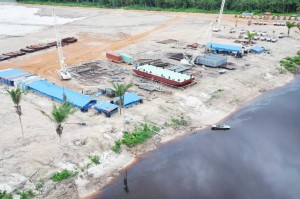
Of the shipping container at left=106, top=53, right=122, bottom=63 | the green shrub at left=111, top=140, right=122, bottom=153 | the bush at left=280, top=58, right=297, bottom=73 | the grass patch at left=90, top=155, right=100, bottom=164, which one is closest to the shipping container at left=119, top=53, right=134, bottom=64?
the shipping container at left=106, top=53, right=122, bottom=63

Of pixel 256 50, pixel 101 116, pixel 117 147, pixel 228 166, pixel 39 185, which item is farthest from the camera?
pixel 256 50

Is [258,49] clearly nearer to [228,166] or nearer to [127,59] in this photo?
[127,59]

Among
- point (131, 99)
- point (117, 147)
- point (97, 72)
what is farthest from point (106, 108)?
point (97, 72)

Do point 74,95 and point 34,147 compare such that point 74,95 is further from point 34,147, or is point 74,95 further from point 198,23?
point 198,23

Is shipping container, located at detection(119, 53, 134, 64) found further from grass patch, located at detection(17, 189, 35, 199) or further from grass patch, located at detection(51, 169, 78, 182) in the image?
grass patch, located at detection(17, 189, 35, 199)

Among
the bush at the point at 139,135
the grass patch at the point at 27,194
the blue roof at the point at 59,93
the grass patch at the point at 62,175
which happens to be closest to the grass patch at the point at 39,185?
the grass patch at the point at 27,194

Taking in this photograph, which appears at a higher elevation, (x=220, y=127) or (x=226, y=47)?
(x=226, y=47)

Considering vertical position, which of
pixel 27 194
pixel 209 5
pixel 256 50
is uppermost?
pixel 209 5

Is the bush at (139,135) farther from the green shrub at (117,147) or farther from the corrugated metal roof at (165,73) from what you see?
the corrugated metal roof at (165,73)
